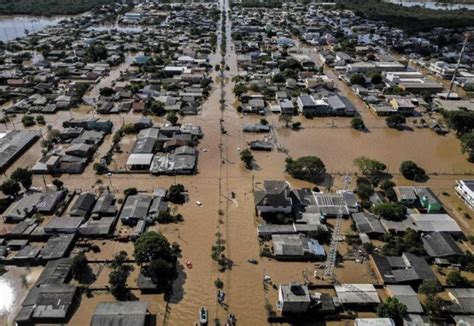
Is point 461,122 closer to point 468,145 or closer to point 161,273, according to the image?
point 468,145

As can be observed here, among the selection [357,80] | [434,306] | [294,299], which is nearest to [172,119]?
[294,299]

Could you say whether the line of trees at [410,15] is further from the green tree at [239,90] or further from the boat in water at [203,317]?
the boat in water at [203,317]

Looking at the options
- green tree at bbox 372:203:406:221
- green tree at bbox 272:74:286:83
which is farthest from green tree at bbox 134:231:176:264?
green tree at bbox 272:74:286:83

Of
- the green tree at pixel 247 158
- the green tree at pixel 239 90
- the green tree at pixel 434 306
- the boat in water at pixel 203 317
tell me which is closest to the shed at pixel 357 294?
the green tree at pixel 434 306

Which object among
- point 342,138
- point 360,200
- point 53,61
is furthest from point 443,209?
point 53,61

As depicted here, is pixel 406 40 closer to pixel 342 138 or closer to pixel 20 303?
pixel 342 138

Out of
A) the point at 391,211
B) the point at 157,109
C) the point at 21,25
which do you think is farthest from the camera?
the point at 21,25
